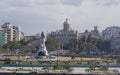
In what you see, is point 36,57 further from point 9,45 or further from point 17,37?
point 17,37

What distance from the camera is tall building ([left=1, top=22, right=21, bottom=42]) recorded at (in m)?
141

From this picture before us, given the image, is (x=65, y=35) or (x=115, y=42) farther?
(x=65, y=35)

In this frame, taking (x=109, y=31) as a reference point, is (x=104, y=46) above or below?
below

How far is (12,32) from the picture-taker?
Result: 143 meters

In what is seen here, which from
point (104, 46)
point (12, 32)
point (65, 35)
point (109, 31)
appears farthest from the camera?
point (109, 31)

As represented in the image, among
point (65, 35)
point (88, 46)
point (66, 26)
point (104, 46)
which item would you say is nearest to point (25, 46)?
point (88, 46)

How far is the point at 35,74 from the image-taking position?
46031mm

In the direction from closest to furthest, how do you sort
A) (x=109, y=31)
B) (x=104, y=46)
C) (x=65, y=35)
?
(x=104, y=46) < (x=65, y=35) < (x=109, y=31)

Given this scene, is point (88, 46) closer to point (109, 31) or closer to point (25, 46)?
point (25, 46)

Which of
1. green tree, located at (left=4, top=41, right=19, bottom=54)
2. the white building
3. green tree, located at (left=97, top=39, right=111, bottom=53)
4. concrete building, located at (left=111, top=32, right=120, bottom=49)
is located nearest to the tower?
the white building

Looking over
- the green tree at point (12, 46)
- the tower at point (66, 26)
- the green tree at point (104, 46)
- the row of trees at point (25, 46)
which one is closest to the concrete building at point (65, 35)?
the tower at point (66, 26)

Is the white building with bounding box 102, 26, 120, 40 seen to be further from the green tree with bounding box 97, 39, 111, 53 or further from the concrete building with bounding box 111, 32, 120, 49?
the green tree with bounding box 97, 39, 111, 53

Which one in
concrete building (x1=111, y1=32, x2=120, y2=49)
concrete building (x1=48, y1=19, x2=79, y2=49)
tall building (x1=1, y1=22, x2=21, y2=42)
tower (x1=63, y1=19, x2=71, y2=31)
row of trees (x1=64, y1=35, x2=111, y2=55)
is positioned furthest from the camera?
tower (x1=63, y1=19, x2=71, y2=31)

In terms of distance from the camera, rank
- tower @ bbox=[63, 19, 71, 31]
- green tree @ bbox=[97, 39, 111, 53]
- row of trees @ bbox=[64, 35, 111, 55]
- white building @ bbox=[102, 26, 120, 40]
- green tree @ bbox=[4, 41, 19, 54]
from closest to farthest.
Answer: green tree @ bbox=[4, 41, 19, 54] → row of trees @ bbox=[64, 35, 111, 55] → green tree @ bbox=[97, 39, 111, 53] → tower @ bbox=[63, 19, 71, 31] → white building @ bbox=[102, 26, 120, 40]
